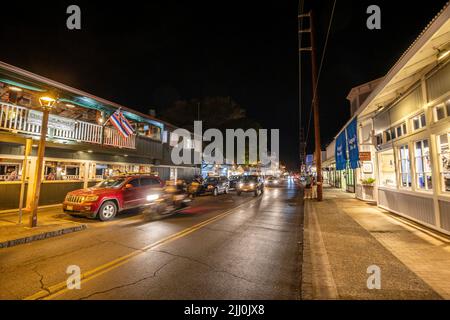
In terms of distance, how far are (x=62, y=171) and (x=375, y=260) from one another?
592 inches

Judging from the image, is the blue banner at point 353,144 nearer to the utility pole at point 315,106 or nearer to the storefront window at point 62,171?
the utility pole at point 315,106

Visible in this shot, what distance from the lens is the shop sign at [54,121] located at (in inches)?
407

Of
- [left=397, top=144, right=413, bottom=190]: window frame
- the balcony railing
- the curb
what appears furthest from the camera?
the balcony railing

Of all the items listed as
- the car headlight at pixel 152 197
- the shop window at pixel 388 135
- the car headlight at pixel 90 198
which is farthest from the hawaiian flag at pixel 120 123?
the shop window at pixel 388 135

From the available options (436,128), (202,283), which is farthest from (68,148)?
(436,128)

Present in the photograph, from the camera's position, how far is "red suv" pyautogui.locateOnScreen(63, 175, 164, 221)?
28.1ft

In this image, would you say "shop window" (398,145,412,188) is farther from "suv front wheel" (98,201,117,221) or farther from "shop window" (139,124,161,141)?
"shop window" (139,124,161,141)

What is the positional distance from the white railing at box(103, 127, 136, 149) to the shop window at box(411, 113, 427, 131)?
1532 centimetres

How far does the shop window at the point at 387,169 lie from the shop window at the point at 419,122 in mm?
2980

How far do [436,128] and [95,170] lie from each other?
1686cm

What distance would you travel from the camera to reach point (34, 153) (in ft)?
36.3

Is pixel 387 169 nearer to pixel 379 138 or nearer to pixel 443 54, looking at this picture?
pixel 379 138

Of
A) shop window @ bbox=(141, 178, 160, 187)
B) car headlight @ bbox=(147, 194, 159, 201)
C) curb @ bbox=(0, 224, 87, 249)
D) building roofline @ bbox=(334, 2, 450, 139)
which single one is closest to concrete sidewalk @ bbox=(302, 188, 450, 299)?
building roofline @ bbox=(334, 2, 450, 139)
